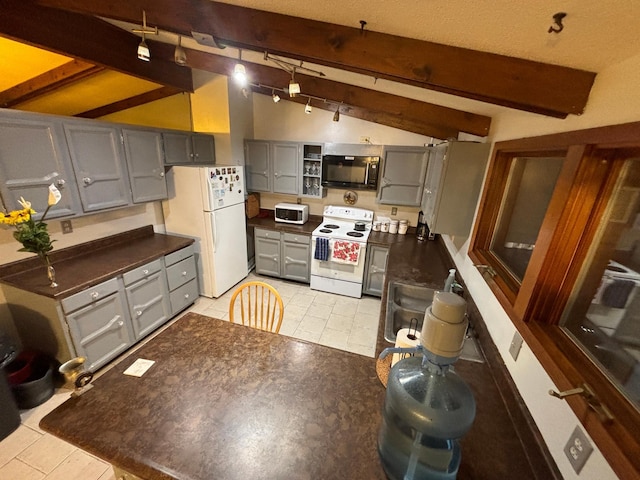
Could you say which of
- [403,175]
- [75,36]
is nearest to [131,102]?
[75,36]

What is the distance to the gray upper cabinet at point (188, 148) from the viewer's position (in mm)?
2902

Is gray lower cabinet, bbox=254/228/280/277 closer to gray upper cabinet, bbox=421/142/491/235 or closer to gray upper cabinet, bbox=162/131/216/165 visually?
gray upper cabinet, bbox=162/131/216/165

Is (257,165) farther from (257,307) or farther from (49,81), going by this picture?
(257,307)

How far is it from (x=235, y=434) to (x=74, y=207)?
7.55 feet

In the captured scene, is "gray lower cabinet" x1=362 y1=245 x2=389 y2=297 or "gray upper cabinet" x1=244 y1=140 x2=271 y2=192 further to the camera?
"gray upper cabinet" x1=244 y1=140 x2=271 y2=192

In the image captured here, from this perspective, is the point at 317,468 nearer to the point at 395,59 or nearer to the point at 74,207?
the point at 395,59

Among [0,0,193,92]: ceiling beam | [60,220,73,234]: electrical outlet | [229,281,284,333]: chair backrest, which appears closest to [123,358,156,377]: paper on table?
[229,281,284,333]: chair backrest

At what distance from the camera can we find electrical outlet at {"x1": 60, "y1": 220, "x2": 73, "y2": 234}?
2.35 m

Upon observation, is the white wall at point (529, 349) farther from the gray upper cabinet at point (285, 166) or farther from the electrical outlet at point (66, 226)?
the electrical outlet at point (66, 226)

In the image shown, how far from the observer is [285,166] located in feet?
12.2

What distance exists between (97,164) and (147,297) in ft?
4.24

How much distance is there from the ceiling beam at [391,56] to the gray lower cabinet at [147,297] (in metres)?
→ 2.00

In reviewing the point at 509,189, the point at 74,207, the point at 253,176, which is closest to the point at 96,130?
Answer: the point at 74,207

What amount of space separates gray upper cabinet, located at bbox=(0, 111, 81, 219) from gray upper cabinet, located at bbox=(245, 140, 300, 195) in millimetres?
2140
